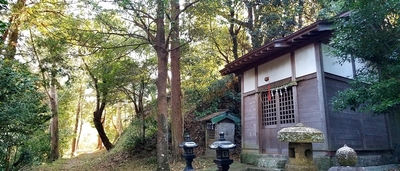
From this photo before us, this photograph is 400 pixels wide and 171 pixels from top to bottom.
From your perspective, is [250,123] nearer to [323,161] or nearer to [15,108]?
[323,161]

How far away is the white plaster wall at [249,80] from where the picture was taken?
10.2m

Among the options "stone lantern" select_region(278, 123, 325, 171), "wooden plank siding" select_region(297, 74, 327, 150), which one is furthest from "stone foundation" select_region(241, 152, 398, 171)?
"stone lantern" select_region(278, 123, 325, 171)

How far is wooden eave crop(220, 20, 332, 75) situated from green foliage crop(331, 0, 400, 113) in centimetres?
87

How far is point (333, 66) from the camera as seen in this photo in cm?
797

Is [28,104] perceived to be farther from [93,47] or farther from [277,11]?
[277,11]

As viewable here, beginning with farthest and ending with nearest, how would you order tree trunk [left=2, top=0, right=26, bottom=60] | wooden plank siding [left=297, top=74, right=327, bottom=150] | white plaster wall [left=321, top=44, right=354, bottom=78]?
tree trunk [left=2, top=0, right=26, bottom=60]
white plaster wall [left=321, top=44, right=354, bottom=78]
wooden plank siding [left=297, top=74, right=327, bottom=150]

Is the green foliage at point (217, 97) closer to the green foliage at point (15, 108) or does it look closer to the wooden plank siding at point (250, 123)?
the wooden plank siding at point (250, 123)

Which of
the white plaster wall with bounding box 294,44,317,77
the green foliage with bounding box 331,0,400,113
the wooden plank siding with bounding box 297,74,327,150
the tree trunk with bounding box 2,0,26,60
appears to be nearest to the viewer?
the green foliage with bounding box 331,0,400,113

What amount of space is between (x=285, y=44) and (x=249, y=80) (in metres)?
2.54

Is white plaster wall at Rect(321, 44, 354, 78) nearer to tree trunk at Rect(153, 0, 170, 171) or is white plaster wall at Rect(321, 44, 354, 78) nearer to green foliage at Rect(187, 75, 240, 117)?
tree trunk at Rect(153, 0, 170, 171)

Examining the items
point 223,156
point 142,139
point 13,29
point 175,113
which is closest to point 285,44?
point 223,156

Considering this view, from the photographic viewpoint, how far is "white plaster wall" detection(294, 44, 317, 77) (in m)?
7.79

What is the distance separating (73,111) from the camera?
85.7 ft

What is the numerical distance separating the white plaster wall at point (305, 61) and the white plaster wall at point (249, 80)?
6.94ft
